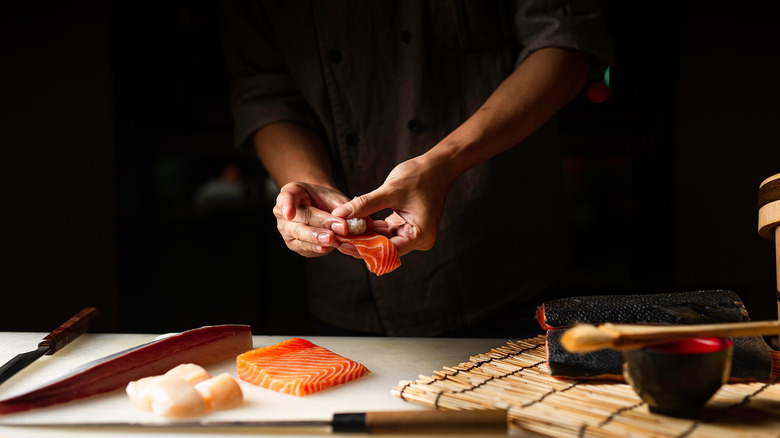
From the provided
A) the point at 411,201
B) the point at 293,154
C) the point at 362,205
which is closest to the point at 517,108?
the point at 411,201

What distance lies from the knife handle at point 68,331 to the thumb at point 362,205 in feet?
2.26

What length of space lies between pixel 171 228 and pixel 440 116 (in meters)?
2.01

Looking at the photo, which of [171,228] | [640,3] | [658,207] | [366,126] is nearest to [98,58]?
[171,228]

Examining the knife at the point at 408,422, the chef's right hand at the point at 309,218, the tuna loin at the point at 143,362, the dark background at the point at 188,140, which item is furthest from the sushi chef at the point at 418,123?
the dark background at the point at 188,140

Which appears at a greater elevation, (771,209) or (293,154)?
(293,154)

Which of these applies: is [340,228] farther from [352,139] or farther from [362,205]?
[352,139]

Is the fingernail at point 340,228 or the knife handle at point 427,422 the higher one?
the fingernail at point 340,228

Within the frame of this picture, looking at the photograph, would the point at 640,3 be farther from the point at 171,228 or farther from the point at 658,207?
the point at 171,228

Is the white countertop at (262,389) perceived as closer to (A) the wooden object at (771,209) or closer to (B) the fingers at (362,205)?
(B) the fingers at (362,205)

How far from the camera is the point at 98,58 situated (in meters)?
3.02

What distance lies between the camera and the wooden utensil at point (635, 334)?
34.6 inches

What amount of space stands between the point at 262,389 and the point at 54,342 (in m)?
0.55

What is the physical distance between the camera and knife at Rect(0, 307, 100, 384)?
1.27 m

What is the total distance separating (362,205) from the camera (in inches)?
53.9
